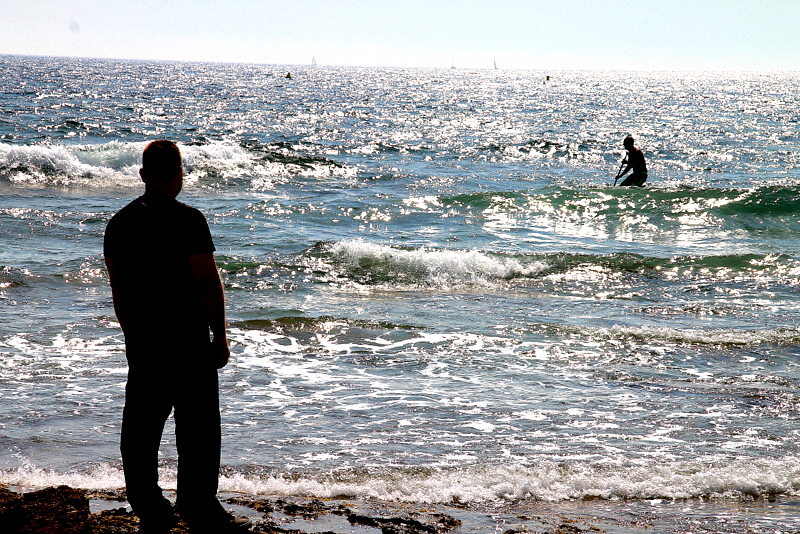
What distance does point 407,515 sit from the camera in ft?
13.0

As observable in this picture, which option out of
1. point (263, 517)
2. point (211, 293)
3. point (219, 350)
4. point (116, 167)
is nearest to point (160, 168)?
point (211, 293)

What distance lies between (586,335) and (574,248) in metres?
6.14

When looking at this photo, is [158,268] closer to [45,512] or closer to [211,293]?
[211,293]

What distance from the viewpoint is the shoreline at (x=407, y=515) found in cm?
345

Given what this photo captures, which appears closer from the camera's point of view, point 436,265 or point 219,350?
point 219,350

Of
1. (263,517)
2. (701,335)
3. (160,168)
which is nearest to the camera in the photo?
(160,168)

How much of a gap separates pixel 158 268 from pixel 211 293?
25 centimetres

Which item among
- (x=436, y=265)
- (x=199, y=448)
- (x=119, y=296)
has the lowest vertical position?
(x=436, y=265)

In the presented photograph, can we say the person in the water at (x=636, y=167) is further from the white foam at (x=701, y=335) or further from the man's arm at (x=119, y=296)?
the man's arm at (x=119, y=296)

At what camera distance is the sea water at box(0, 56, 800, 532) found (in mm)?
4758

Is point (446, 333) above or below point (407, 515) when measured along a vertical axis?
below

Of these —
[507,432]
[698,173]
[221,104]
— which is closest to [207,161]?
[698,173]

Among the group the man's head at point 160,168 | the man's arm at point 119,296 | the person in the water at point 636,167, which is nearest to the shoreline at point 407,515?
the man's arm at point 119,296

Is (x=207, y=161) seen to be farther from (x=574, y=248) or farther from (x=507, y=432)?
(x=507, y=432)
